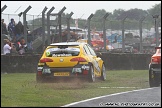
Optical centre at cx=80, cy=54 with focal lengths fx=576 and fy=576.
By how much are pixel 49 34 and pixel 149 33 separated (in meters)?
8.75

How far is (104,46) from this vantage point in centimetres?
2956

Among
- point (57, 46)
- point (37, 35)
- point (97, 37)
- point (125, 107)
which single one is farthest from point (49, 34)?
point (125, 107)

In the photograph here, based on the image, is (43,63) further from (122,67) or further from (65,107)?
(122,67)

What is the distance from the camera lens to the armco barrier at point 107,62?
80.9 feet

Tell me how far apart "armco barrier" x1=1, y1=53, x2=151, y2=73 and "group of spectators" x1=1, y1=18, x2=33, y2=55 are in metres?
0.57

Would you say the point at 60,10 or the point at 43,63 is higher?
the point at 60,10

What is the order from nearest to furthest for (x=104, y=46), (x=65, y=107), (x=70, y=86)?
(x=65, y=107) < (x=70, y=86) < (x=104, y=46)

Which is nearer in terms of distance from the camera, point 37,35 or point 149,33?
point 37,35

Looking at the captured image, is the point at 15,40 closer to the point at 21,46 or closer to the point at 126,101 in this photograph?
the point at 21,46

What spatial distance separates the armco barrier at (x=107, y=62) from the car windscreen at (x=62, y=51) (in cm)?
531

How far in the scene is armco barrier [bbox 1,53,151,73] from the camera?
80.9ft

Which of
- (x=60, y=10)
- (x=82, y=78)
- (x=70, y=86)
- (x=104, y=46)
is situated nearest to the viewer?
(x=70, y=86)

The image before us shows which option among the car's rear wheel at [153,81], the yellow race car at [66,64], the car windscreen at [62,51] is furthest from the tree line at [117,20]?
the car's rear wheel at [153,81]

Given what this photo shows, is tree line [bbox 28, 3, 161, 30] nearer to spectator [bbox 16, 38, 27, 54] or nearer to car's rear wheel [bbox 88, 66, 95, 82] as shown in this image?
spectator [bbox 16, 38, 27, 54]
